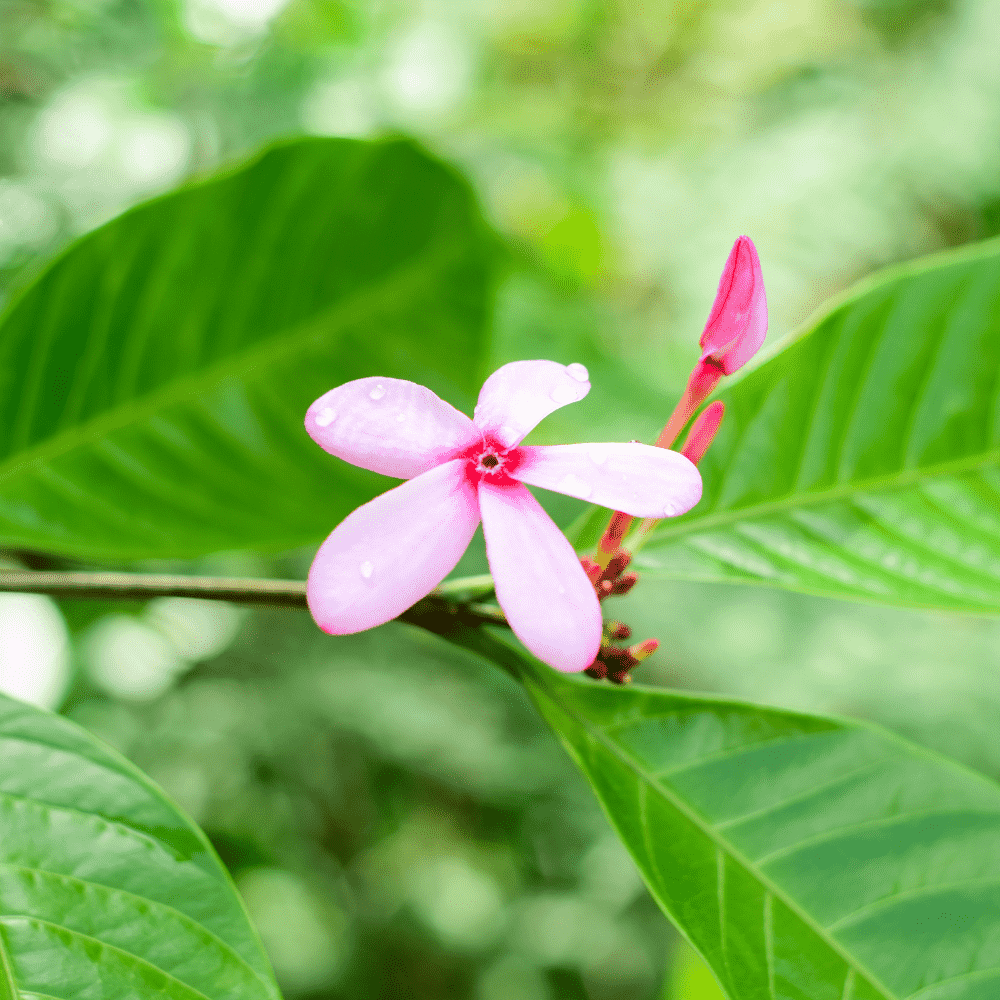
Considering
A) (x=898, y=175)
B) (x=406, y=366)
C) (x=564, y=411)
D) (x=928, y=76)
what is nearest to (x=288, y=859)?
(x=564, y=411)

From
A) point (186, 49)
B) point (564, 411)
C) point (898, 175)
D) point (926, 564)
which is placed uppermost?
point (898, 175)

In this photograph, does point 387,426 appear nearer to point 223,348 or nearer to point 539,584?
point 539,584

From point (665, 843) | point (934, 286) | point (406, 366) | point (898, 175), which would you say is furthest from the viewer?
point (898, 175)

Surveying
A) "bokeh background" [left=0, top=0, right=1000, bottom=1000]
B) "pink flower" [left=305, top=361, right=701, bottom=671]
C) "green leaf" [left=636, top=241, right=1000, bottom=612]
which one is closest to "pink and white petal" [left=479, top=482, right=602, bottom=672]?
"pink flower" [left=305, top=361, right=701, bottom=671]

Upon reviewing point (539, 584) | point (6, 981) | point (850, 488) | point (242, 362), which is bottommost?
point (6, 981)

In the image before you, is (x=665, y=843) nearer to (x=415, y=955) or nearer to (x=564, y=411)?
(x=564, y=411)

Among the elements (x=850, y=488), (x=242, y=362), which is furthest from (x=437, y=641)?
(x=850, y=488)

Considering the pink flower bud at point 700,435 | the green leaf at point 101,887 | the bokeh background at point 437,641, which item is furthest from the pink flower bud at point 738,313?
the bokeh background at point 437,641
